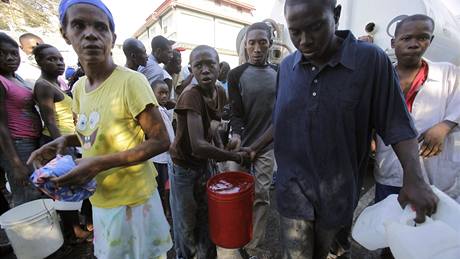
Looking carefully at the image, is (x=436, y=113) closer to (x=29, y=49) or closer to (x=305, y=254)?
(x=305, y=254)

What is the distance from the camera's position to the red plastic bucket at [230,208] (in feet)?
6.02

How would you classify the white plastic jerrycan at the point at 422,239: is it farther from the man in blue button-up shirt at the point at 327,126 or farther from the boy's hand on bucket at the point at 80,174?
the boy's hand on bucket at the point at 80,174

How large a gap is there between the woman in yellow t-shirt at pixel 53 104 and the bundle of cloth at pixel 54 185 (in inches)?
67.1

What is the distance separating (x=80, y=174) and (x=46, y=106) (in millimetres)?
1885

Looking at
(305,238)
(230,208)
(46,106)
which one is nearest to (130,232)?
(230,208)

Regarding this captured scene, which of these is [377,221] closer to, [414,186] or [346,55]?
[414,186]

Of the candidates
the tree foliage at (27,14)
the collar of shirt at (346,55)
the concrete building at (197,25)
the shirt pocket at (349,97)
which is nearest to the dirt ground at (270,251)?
the shirt pocket at (349,97)

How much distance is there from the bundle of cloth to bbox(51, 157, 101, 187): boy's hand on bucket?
0.03m

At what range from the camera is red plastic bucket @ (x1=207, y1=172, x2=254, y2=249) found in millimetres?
1835

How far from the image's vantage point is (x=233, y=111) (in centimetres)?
271

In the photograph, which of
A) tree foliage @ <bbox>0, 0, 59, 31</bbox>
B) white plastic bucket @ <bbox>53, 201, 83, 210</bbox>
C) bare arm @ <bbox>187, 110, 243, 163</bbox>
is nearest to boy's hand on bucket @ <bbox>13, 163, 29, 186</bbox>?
white plastic bucket @ <bbox>53, 201, 83, 210</bbox>

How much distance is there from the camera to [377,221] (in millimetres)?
1258

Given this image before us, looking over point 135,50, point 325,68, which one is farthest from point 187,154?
point 135,50

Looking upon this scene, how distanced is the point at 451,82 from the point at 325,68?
135 cm
